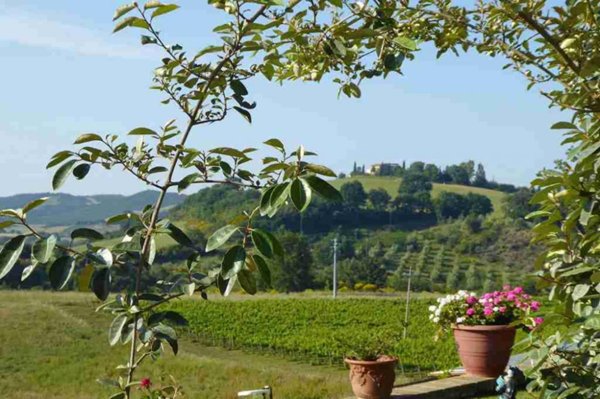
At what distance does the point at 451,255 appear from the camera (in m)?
49.5

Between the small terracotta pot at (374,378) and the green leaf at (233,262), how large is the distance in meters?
3.90

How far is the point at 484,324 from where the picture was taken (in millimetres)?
5859

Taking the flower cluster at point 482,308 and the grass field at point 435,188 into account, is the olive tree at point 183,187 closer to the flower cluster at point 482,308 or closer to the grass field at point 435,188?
the flower cluster at point 482,308

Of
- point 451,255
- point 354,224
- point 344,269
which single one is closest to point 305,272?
→ point 344,269

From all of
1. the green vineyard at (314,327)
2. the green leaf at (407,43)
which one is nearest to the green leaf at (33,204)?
the green leaf at (407,43)

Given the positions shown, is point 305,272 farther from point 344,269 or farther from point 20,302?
point 20,302

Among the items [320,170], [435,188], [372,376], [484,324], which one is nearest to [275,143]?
[320,170]

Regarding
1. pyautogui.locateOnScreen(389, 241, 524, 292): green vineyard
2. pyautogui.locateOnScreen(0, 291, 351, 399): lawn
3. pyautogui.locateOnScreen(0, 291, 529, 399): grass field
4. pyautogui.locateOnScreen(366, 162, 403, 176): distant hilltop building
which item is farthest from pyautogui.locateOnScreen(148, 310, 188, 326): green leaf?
pyautogui.locateOnScreen(366, 162, 403, 176): distant hilltop building

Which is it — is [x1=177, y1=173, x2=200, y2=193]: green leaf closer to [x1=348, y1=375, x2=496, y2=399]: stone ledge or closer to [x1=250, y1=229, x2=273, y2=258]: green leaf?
[x1=250, y1=229, x2=273, y2=258]: green leaf

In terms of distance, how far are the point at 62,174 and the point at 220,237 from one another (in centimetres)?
33

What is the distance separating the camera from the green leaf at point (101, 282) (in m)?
1.23

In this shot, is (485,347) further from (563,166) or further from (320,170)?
(320,170)

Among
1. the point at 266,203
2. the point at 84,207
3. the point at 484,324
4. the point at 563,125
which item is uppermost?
the point at 84,207

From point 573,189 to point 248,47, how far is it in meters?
0.86
